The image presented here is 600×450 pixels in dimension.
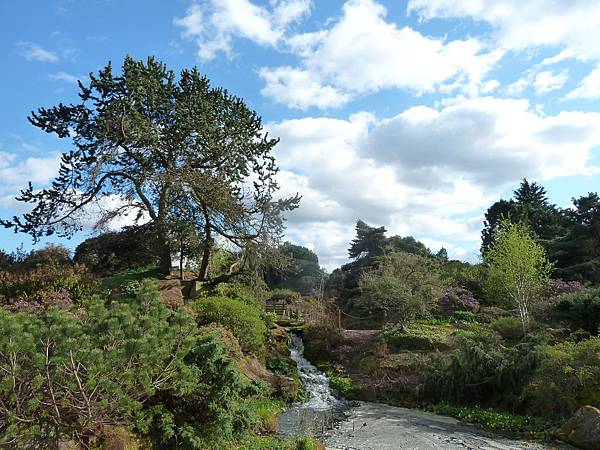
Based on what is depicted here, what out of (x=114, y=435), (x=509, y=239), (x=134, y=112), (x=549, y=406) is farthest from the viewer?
(x=509, y=239)

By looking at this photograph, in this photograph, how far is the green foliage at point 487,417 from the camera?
12.0 m

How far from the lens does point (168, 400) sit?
7863 mm

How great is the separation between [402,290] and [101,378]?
56.8 ft

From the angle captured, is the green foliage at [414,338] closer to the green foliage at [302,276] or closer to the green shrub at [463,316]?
the green shrub at [463,316]

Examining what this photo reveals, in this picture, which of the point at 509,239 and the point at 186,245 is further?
the point at 509,239

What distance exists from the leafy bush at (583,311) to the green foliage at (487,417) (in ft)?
23.3

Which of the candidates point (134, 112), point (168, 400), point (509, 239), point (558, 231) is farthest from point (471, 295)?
point (168, 400)

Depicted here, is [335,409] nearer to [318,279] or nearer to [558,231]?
[558,231]

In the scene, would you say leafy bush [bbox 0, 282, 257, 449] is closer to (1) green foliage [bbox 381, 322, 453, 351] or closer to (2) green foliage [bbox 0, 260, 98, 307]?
(2) green foliage [bbox 0, 260, 98, 307]

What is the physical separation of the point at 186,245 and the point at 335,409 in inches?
406

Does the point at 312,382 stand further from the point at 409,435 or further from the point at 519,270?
the point at 519,270

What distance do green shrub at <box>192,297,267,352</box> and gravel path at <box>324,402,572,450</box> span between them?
13.3ft

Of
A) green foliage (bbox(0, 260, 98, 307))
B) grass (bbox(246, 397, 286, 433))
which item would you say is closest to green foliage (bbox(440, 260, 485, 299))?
grass (bbox(246, 397, 286, 433))

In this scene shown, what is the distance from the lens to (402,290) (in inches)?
847
